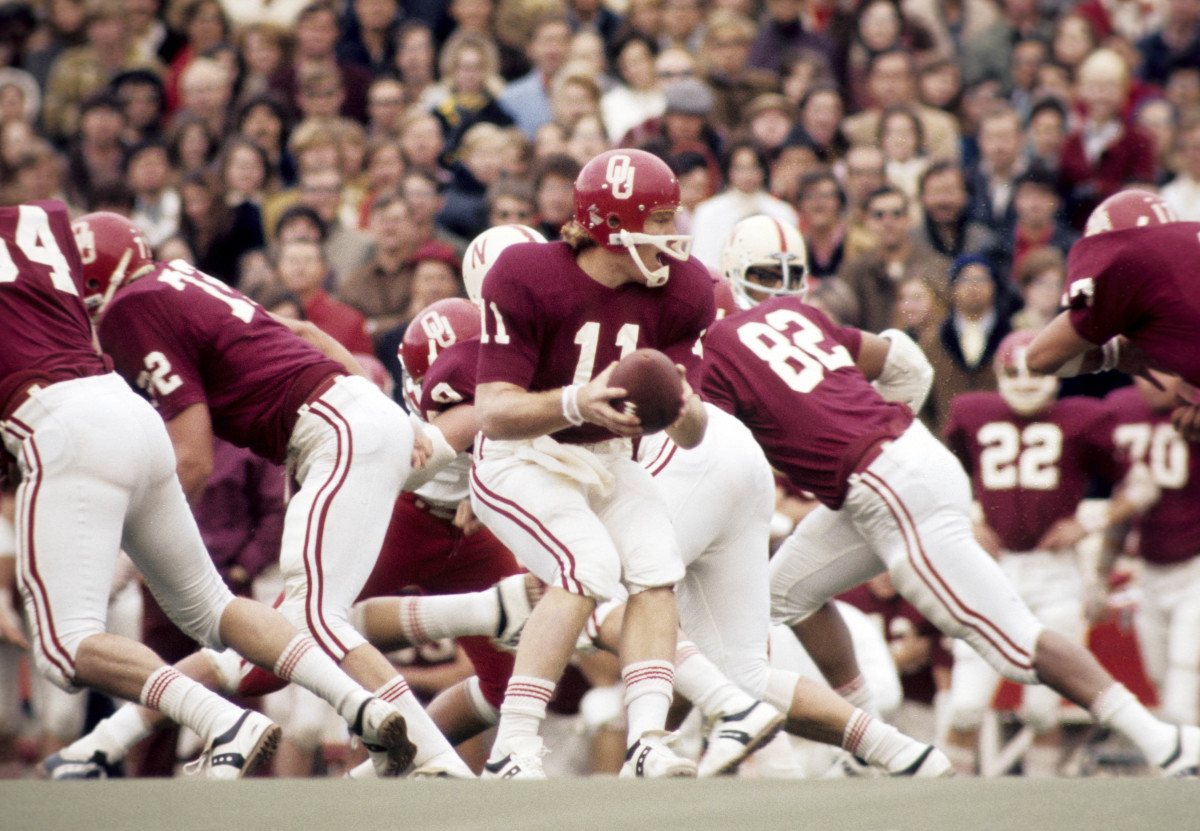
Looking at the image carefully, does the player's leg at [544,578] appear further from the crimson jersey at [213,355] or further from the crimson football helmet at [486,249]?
the crimson football helmet at [486,249]

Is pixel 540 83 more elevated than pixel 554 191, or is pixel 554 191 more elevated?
pixel 540 83

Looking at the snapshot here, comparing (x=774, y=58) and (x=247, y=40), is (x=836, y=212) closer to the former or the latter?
(x=774, y=58)

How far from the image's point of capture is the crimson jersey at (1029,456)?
6.66 meters

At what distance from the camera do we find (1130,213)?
5.12 meters

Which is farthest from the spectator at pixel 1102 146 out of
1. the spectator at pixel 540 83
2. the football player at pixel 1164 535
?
the spectator at pixel 540 83

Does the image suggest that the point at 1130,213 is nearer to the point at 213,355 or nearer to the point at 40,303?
the point at 213,355

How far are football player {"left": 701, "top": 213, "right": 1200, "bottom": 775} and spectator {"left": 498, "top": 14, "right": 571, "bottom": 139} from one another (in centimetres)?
396

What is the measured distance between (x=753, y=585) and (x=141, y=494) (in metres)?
1.76

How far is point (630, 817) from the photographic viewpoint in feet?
10.5

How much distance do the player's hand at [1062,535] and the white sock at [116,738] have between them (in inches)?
137

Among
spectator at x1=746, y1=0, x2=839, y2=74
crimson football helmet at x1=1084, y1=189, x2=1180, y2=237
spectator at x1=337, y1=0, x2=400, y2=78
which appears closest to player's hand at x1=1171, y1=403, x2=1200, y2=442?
crimson football helmet at x1=1084, y1=189, x2=1180, y2=237

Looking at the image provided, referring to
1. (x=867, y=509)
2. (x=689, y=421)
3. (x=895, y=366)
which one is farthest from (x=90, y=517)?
(x=895, y=366)

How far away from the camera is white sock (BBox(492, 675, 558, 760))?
166 inches

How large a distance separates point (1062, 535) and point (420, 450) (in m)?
2.86
